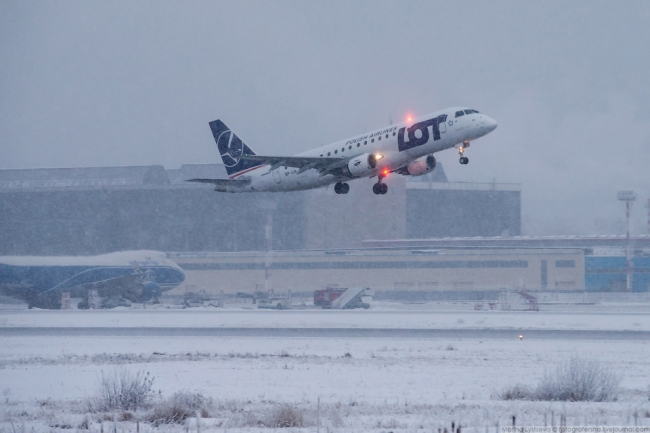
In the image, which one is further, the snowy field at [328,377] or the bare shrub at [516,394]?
the bare shrub at [516,394]

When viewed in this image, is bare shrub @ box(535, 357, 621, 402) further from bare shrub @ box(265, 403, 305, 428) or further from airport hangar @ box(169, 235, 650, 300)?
airport hangar @ box(169, 235, 650, 300)

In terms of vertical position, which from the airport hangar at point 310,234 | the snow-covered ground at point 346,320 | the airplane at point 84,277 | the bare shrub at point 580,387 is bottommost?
the snow-covered ground at point 346,320

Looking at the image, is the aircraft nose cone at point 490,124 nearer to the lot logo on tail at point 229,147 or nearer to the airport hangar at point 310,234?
the lot logo on tail at point 229,147

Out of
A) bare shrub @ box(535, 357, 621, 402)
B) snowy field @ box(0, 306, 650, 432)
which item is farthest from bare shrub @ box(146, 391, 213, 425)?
bare shrub @ box(535, 357, 621, 402)

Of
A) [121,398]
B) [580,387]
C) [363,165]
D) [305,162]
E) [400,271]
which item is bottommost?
[121,398]

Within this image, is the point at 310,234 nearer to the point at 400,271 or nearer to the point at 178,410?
the point at 400,271

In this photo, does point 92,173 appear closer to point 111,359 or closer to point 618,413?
point 111,359

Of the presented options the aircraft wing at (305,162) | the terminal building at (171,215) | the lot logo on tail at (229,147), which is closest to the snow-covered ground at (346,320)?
the aircraft wing at (305,162)

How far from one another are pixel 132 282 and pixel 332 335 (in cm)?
4344

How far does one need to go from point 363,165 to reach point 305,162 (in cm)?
399

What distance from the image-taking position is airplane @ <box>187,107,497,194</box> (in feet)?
142

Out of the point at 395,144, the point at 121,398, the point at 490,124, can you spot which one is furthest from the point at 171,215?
the point at 121,398

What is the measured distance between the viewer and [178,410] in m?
19.0

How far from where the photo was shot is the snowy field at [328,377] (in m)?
18.4
